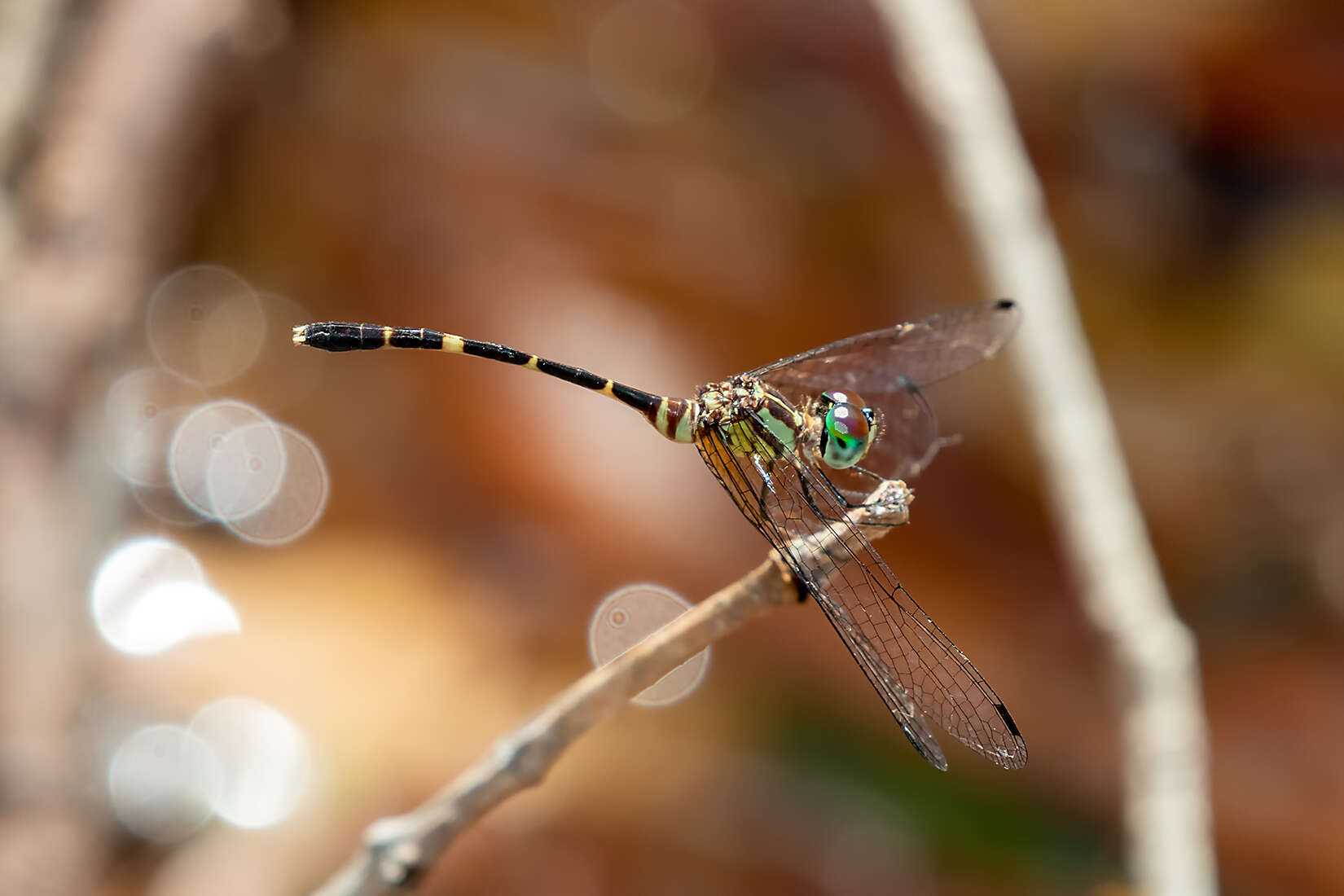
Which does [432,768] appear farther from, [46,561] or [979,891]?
[979,891]

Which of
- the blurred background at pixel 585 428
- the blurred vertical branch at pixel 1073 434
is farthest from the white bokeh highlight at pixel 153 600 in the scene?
the blurred vertical branch at pixel 1073 434

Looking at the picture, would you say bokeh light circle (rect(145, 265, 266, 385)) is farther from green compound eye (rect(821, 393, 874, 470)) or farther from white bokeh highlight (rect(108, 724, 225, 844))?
green compound eye (rect(821, 393, 874, 470))

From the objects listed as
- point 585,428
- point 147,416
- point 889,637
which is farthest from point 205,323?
point 889,637

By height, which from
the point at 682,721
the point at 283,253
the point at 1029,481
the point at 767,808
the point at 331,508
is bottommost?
the point at 767,808

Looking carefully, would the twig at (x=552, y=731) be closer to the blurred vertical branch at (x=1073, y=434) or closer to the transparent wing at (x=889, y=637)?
the transparent wing at (x=889, y=637)

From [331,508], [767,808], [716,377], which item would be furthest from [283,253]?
[767,808]

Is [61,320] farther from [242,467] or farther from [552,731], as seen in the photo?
[552,731]

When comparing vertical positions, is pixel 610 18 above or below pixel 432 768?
above

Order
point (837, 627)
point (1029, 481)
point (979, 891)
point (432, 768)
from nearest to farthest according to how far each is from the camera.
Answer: point (837, 627), point (432, 768), point (979, 891), point (1029, 481)
